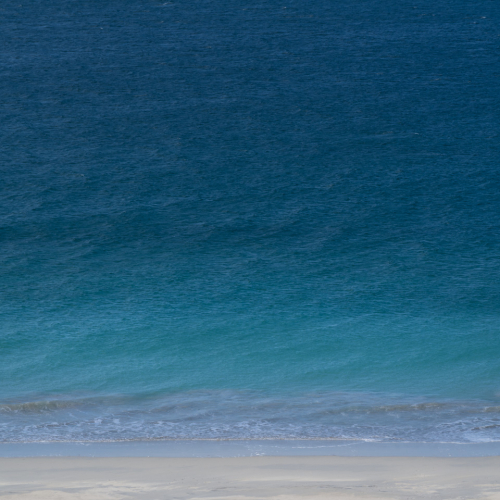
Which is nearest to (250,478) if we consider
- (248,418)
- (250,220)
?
(248,418)

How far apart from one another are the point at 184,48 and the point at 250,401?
1540 cm

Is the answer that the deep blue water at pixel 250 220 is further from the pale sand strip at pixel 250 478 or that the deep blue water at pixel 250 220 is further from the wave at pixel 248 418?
the pale sand strip at pixel 250 478

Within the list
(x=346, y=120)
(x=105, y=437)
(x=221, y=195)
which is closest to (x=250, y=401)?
(x=105, y=437)

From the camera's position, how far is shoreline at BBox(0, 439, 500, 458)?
1038 centimetres

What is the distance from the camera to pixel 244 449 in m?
10.5

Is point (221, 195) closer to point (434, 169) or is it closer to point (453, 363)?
point (434, 169)

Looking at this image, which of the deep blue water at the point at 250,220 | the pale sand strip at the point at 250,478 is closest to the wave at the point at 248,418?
the deep blue water at the point at 250,220

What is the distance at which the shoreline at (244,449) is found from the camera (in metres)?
10.4

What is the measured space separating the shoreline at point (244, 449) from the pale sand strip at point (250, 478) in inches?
7.7

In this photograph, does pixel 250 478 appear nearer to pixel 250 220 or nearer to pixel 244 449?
pixel 244 449

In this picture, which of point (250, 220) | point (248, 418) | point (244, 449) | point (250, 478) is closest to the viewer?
point (250, 478)

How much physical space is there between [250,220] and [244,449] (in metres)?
8.99

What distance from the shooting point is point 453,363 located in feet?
44.3

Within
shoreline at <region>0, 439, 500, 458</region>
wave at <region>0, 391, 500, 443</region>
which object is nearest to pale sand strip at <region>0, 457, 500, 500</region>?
shoreline at <region>0, 439, 500, 458</region>
